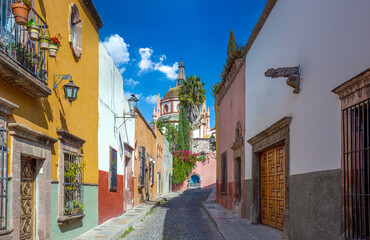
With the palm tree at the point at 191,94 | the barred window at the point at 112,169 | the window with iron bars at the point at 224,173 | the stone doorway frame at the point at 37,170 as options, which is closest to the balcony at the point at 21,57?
the stone doorway frame at the point at 37,170

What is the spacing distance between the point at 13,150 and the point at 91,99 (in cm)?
433

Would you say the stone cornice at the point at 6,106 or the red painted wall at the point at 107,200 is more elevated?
the stone cornice at the point at 6,106

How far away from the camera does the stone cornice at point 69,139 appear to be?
712cm

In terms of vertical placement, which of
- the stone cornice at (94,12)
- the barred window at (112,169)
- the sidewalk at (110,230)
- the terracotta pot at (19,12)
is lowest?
the sidewalk at (110,230)

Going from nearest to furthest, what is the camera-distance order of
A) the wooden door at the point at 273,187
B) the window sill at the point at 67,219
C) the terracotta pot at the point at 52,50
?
the terracotta pot at the point at 52,50, the window sill at the point at 67,219, the wooden door at the point at 273,187

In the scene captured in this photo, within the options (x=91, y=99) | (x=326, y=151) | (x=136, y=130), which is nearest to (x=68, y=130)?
(x=91, y=99)

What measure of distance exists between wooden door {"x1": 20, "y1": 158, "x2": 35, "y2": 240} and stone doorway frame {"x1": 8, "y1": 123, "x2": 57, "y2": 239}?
0.07 m

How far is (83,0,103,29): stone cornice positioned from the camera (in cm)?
917

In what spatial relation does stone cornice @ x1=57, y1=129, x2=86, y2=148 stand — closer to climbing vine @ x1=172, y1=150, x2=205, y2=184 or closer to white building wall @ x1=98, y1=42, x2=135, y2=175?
white building wall @ x1=98, y1=42, x2=135, y2=175

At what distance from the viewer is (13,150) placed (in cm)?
521

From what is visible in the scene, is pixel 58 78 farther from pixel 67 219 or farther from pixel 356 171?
pixel 356 171

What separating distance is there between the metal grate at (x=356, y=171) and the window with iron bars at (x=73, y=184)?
16.0 feet

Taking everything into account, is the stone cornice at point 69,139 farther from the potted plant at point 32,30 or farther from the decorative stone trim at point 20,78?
the potted plant at point 32,30

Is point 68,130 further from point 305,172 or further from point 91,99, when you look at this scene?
point 305,172
